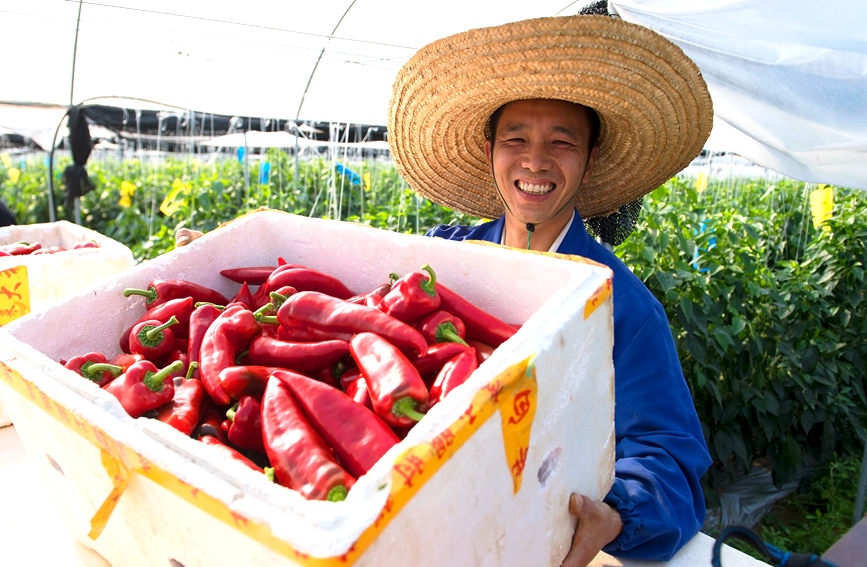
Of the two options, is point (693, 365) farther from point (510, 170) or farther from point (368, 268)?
point (368, 268)

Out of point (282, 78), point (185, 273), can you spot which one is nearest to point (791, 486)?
point (185, 273)

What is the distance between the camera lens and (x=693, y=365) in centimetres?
396

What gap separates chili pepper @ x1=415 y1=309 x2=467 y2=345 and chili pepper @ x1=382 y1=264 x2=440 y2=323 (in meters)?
0.02

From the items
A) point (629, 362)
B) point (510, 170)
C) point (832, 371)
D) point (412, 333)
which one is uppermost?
point (510, 170)

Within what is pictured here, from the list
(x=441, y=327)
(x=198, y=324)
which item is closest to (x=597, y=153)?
(x=441, y=327)

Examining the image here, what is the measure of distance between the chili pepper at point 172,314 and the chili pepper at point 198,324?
3 centimetres

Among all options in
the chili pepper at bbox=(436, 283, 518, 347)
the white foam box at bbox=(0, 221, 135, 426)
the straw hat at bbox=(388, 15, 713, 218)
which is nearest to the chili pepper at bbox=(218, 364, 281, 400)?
the chili pepper at bbox=(436, 283, 518, 347)

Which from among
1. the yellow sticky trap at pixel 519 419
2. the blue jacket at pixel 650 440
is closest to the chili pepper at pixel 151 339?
the yellow sticky trap at pixel 519 419

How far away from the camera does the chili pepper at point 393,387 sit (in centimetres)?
115

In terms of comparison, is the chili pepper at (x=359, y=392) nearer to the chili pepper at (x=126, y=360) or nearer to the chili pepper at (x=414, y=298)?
the chili pepper at (x=414, y=298)

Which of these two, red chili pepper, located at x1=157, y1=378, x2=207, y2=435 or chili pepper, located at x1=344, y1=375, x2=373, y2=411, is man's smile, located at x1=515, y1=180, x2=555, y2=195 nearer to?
chili pepper, located at x1=344, y1=375, x2=373, y2=411

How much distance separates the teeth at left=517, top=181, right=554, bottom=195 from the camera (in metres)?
2.20

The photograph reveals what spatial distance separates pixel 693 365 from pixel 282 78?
655 cm

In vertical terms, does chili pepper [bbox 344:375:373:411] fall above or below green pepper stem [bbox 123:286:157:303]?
below
